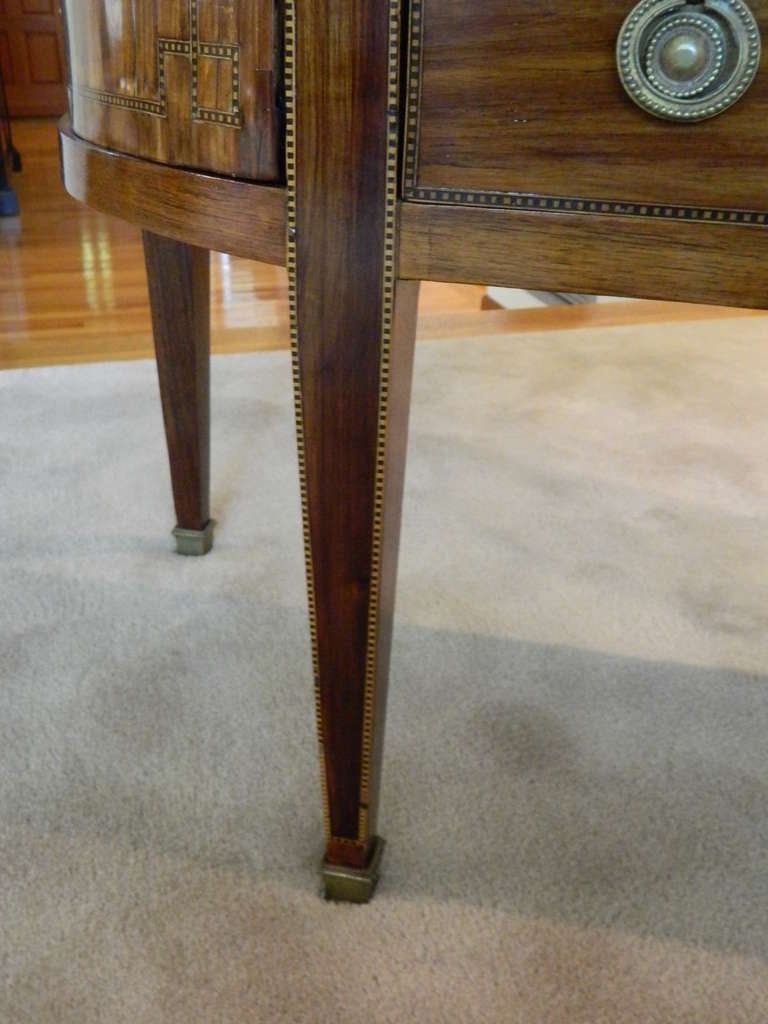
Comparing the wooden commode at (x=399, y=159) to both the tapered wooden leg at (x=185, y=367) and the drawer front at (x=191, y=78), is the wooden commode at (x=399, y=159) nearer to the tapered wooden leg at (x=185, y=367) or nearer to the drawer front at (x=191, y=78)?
the drawer front at (x=191, y=78)

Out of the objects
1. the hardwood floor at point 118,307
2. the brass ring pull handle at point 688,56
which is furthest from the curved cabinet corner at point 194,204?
the hardwood floor at point 118,307

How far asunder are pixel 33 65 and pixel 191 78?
5398mm

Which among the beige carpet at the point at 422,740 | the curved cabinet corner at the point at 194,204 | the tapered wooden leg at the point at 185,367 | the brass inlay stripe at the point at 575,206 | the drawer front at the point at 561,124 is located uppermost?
the drawer front at the point at 561,124

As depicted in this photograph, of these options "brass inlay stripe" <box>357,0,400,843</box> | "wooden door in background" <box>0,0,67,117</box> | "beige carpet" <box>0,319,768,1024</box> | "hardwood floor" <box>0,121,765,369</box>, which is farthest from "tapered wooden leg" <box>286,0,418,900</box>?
"wooden door in background" <box>0,0,67,117</box>

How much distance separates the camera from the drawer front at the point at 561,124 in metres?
0.39

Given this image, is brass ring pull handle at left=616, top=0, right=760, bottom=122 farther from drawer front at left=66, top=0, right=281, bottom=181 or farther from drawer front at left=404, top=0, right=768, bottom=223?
drawer front at left=66, top=0, right=281, bottom=181

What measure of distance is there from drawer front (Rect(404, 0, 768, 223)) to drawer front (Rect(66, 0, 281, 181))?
0.24ft

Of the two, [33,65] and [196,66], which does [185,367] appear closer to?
[196,66]

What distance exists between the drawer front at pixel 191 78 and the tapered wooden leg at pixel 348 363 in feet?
0.06

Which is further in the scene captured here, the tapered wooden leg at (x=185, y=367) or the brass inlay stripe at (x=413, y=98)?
the tapered wooden leg at (x=185, y=367)

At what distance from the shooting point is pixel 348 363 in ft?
1.61

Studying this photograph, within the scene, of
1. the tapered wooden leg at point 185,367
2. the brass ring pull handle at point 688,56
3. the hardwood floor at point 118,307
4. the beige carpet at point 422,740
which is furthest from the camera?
the hardwood floor at point 118,307

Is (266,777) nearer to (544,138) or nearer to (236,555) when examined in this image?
(236,555)

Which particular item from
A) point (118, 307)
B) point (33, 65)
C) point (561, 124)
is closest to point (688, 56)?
point (561, 124)
